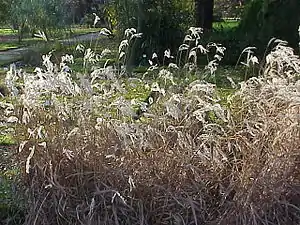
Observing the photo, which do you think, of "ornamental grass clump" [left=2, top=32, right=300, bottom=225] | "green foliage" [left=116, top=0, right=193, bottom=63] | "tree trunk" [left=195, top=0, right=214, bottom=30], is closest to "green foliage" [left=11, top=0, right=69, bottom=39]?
"green foliage" [left=116, top=0, right=193, bottom=63]

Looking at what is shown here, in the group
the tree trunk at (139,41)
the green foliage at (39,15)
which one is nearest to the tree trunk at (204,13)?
the tree trunk at (139,41)

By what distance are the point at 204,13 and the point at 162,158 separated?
33.8 ft

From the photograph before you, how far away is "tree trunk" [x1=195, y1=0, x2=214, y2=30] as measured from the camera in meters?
12.7

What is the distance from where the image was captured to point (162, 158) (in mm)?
2945

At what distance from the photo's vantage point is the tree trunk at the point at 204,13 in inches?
499

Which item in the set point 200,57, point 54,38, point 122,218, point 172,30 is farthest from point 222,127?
point 54,38

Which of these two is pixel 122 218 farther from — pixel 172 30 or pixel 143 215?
pixel 172 30

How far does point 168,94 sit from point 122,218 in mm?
845

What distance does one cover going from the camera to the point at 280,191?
9.11ft

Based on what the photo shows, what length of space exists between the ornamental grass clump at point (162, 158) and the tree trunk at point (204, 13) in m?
9.71

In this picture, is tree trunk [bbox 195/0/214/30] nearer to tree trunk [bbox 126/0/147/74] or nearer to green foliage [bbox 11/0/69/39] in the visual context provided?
tree trunk [bbox 126/0/147/74]

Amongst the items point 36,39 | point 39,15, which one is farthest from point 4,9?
point 36,39

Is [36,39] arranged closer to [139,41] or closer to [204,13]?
[139,41]

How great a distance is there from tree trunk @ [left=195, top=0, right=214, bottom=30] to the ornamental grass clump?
971cm
